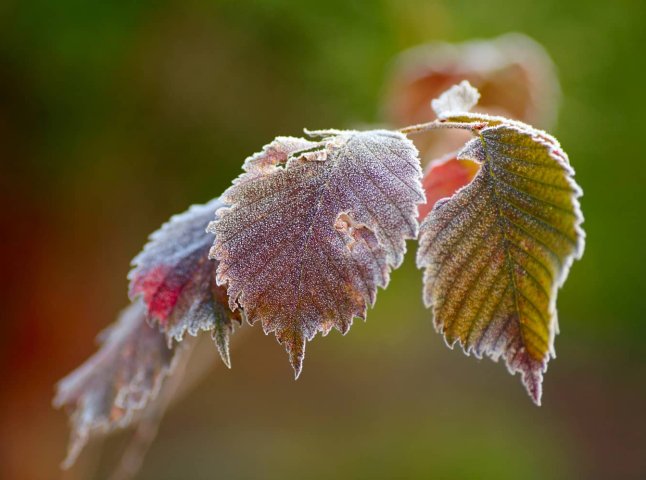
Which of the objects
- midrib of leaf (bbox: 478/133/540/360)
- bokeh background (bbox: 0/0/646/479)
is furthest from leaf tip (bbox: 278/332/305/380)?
bokeh background (bbox: 0/0/646/479)

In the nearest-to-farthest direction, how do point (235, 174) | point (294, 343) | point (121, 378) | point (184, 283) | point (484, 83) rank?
1. point (294, 343)
2. point (184, 283)
3. point (121, 378)
4. point (484, 83)
5. point (235, 174)

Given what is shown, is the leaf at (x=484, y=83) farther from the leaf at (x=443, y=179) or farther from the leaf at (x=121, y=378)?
the leaf at (x=121, y=378)

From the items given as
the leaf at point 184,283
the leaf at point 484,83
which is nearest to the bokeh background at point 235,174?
the leaf at point 484,83

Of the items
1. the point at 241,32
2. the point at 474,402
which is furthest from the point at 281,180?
the point at 474,402

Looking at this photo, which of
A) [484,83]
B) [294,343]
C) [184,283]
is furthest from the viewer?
[484,83]

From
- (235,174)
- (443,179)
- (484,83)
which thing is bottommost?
(443,179)

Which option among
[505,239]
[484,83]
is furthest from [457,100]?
[484,83]

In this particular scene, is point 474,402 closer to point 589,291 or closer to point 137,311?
point 589,291

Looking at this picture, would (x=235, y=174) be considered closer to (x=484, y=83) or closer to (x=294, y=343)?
(x=484, y=83)
